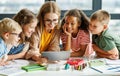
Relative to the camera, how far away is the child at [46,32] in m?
2.19

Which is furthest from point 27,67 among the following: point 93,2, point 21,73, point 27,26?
point 93,2

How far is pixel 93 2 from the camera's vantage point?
10.1 ft

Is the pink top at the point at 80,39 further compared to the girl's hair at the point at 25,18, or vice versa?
the pink top at the point at 80,39

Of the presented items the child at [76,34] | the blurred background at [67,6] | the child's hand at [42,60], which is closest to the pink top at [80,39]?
the child at [76,34]

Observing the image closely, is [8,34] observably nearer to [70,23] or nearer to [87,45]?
[70,23]

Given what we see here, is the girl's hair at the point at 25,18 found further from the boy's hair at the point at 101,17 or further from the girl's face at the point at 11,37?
the boy's hair at the point at 101,17

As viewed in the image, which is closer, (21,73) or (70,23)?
(21,73)

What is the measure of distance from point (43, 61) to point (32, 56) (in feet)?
0.54

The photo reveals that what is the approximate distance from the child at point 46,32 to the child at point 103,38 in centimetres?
31

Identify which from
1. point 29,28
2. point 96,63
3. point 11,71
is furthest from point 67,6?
point 11,71

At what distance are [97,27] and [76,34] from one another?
0.79 ft

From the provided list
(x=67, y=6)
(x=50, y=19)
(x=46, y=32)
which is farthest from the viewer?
(x=67, y=6)

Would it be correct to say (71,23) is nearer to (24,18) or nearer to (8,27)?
(24,18)

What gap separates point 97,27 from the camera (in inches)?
84.2
